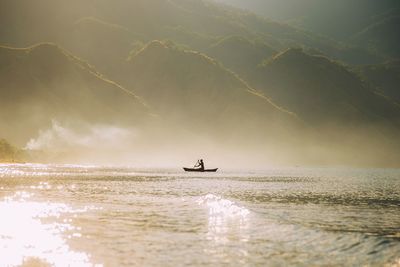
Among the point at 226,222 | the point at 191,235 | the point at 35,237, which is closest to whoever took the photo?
the point at 35,237

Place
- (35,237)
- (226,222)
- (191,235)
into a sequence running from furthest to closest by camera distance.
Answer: (226,222)
(191,235)
(35,237)

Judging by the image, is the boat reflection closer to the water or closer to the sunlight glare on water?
the water

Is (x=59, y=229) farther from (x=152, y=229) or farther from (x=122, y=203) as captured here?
(x=122, y=203)

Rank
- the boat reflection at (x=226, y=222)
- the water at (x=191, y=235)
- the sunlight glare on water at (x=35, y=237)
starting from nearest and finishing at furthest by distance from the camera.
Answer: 1. the sunlight glare on water at (x=35, y=237)
2. the water at (x=191, y=235)
3. the boat reflection at (x=226, y=222)

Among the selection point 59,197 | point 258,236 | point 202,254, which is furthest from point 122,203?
point 202,254

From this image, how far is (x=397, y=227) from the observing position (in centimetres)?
4425

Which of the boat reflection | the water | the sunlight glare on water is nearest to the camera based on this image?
the sunlight glare on water

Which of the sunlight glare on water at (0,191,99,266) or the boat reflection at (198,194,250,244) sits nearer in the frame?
the sunlight glare on water at (0,191,99,266)

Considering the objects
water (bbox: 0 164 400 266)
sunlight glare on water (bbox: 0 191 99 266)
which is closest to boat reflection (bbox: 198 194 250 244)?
water (bbox: 0 164 400 266)

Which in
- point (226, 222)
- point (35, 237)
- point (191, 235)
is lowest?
point (35, 237)

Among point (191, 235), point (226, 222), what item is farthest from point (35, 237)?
point (226, 222)

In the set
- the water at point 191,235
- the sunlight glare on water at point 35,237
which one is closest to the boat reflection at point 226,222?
the water at point 191,235

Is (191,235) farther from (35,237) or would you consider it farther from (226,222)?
(35,237)

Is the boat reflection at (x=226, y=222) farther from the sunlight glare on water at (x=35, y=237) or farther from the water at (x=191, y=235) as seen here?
the sunlight glare on water at (x=35, y=237)
